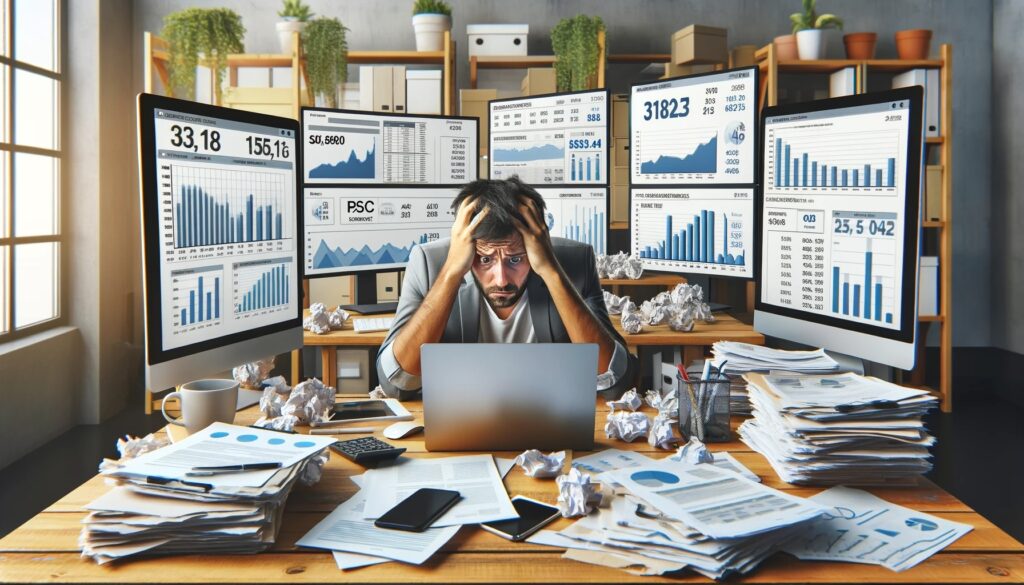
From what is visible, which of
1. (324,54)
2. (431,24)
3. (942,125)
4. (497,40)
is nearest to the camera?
(324,54)

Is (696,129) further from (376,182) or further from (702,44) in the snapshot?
(702,44)

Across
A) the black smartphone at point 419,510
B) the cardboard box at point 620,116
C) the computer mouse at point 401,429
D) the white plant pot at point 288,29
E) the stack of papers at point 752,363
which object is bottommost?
the black smartphone at point 419,510

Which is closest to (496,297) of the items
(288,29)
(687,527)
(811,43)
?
(687,527)

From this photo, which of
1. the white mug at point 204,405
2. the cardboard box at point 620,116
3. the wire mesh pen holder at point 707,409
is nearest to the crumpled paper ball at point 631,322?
the wire mesh pen holder at point 707,409

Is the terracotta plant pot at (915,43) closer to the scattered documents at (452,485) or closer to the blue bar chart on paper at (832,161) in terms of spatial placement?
the blue bar chart on paper at (832,161)

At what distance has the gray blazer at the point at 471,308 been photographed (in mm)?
1854

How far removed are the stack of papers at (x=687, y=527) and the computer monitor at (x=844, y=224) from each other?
0.58 metres

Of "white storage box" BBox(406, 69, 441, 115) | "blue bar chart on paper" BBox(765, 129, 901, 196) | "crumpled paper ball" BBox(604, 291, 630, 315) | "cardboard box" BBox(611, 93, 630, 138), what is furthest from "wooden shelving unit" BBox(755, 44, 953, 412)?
"blue bar chart on paper" BBox(765, 129, 901, 196)

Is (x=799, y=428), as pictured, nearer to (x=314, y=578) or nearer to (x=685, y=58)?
(x=314, y=578)

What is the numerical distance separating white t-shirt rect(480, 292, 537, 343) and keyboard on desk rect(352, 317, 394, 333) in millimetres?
630

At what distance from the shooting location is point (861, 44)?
4.54 m

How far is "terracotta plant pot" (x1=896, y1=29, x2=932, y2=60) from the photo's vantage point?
4484 mm

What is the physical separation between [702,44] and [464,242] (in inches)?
121

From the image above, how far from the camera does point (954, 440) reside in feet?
12.4
